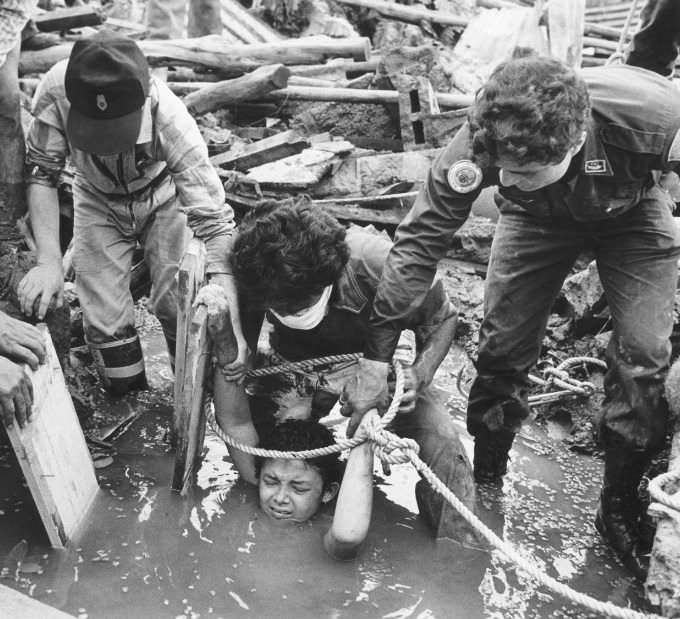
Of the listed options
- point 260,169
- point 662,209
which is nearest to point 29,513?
point 662,209

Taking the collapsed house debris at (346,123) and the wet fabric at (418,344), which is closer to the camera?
the wet fabric at (418,344)

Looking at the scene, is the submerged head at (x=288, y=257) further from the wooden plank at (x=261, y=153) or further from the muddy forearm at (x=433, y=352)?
the wooden plank at (x=261, y=153)

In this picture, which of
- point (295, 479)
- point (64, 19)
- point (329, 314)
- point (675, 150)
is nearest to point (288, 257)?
point (329, 314)

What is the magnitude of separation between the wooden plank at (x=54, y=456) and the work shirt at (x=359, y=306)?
3.36 ft

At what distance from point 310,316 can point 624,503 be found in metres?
1.71

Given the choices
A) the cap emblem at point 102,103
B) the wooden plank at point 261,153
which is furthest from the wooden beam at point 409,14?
the cap emblem at point 102,103

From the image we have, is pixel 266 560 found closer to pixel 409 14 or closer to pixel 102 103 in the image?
pixel 102 103

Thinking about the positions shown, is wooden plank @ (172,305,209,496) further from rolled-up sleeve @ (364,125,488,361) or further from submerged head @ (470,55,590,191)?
submerged head @ (470,55,590,191)

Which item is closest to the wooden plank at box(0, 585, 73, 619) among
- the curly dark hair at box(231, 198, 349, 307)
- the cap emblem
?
the curly dark hair at box(231, 198, 349, 307)

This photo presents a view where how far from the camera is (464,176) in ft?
10.3

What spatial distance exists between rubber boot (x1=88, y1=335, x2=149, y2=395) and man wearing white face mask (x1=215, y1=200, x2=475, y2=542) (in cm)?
111

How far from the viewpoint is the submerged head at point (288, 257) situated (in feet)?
10.7

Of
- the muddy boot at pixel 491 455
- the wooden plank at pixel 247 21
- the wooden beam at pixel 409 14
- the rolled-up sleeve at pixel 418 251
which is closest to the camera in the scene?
the rolled-up sleeve at pixel 418 251

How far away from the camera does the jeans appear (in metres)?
3.35
